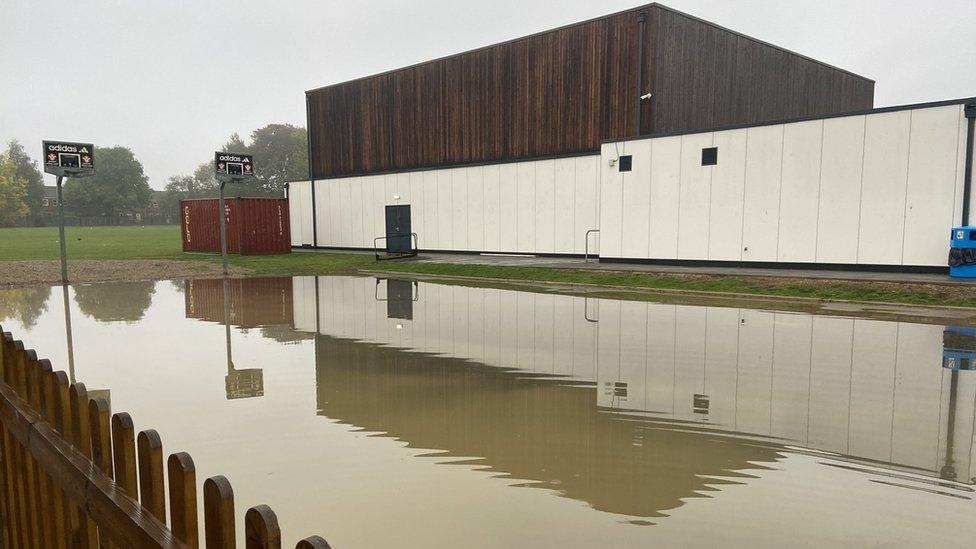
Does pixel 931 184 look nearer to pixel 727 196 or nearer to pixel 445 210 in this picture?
pixel 727 196

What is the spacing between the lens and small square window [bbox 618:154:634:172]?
19.5 m

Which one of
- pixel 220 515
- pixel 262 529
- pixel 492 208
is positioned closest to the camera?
pixel 262 529

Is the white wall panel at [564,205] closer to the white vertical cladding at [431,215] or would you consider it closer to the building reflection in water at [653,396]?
the white vertical cladding at [431,215]

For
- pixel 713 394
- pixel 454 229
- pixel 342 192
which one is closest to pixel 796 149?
pixel 713 394

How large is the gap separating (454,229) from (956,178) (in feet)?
59.3

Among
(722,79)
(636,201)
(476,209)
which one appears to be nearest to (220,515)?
(636,201)

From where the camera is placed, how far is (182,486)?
1.77 meters

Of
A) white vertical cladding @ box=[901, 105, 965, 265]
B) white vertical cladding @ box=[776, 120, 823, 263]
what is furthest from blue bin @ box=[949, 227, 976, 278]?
white vertical cladding @ box=[776, 120, 823, 263]

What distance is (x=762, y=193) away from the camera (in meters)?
16.8

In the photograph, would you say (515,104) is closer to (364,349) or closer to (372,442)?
(364,349)

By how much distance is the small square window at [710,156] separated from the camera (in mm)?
17594

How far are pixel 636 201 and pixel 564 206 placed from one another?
4.37 m

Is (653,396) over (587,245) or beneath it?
beneath

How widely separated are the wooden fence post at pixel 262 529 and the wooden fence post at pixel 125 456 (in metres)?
0.81
